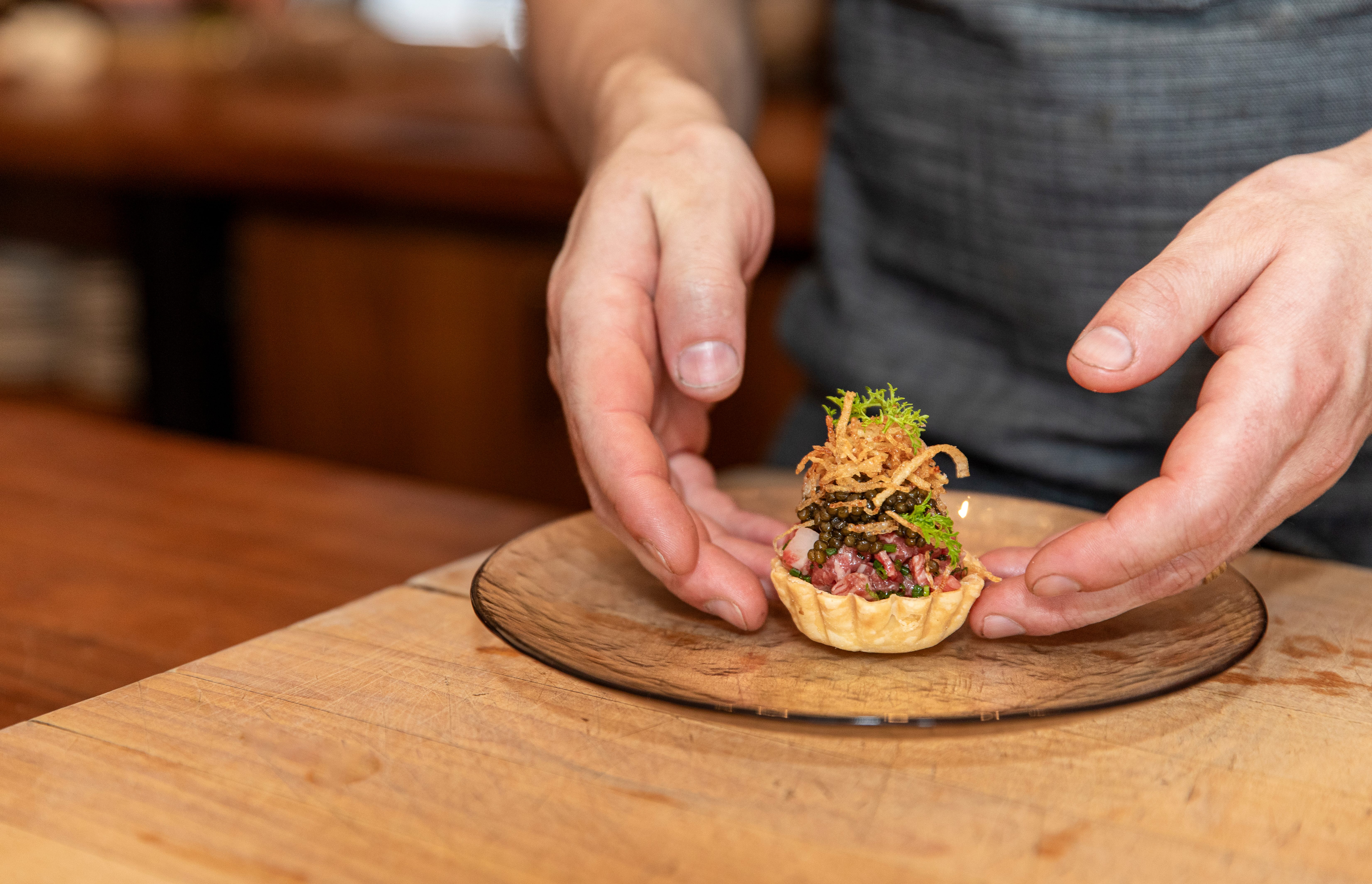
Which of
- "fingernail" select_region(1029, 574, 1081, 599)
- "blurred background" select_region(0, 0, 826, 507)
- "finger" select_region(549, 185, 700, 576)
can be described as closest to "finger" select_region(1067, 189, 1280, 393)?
"fingernail" select_region(1029, 574, 1081, 599)

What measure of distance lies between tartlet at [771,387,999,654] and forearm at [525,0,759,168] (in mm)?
474

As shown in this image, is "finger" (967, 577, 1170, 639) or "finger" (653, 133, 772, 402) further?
"finger" (653, 133, 772, 402)

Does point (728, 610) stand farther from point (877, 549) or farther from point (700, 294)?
point (700, 294)

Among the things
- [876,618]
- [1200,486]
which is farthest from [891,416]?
[1200,486]

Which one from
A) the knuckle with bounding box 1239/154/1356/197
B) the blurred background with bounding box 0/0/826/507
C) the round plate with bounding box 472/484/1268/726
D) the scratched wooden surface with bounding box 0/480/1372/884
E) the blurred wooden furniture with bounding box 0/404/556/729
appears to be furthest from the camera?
the blurred background with bounding box 0/0/826/507

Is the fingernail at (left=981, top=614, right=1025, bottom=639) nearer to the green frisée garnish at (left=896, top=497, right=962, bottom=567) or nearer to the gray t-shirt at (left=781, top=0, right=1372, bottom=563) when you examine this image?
the green frisée garnish at (left=896, top=497, right=962, bottom=567)

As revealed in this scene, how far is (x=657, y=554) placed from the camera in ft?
3.68

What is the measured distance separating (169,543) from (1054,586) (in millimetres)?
1214

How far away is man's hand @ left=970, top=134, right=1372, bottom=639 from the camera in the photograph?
1003mm

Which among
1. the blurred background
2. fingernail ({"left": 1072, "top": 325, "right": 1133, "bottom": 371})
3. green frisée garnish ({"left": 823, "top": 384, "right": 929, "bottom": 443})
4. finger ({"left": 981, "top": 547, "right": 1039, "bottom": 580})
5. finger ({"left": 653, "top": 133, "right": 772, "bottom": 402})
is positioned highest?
fingernail ({"left": 1072, "top": 325, "right": 1133, "bottom": 371})

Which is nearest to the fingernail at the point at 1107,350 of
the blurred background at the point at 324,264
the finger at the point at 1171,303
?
the finger at the point at 1171,303

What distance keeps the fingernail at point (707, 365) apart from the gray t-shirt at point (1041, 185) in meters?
0.64

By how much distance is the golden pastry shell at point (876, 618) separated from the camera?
45.2 inches

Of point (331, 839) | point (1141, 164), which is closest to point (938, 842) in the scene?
point (331, 839)
